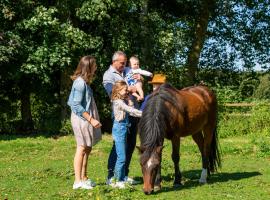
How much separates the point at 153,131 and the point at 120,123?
608mm

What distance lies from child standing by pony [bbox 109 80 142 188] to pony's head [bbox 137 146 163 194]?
0.58m

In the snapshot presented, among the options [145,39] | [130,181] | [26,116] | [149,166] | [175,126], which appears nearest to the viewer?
[149,166]

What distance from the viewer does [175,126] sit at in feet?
26.2

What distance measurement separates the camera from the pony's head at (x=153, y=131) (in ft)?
23.0

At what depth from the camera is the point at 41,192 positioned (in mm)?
7672

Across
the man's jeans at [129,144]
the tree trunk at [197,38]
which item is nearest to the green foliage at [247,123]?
the tree trunk at [197,38]

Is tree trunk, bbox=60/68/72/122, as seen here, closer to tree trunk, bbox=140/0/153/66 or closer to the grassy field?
tree trunk, bbox=140/0/153/66

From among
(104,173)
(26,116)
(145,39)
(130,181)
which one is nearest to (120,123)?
(130,181)

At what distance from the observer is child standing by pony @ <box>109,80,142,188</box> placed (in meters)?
7.53

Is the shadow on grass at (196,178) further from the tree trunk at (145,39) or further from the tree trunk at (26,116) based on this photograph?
the tree trunk at (26,116)

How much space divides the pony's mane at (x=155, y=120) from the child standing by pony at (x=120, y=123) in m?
0.16

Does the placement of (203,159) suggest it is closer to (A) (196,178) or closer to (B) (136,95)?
(A) (196,178)

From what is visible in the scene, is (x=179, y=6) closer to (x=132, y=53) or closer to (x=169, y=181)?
(x=132, y=53)

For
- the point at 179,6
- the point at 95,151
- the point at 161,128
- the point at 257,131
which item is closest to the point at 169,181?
the point at 161,128
